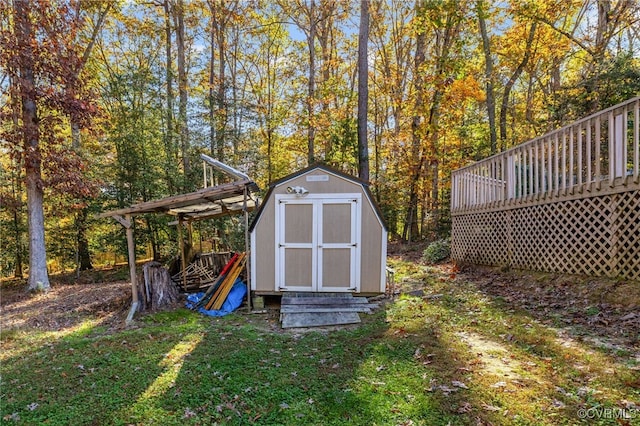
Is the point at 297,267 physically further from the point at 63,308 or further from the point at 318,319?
the point at 63,308

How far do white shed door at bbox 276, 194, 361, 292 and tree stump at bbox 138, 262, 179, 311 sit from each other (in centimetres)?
232

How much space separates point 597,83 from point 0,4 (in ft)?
51.4

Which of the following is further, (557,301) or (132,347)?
(557,301)

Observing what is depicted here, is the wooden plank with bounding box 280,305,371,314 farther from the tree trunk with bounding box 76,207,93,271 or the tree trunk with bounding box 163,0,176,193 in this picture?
the tree trunk with bounding box 76,207,93,271

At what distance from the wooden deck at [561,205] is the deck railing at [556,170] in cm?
1

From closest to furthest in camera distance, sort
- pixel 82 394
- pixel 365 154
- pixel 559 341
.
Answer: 1. pixel 82 394
2. pixel 559 341
3. pixel 365 154

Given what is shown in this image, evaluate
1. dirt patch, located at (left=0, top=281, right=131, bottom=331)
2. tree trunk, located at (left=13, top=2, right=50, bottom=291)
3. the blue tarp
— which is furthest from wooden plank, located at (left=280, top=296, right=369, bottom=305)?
tree trunk, located at (left=13, top=2, right=50, bottom=291)

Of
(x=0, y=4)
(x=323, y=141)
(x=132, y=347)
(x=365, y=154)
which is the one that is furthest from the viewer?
(x=323, y=141)

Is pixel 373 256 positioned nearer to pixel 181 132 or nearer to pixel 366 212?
pixel 366 212

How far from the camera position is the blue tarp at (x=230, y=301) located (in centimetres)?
648

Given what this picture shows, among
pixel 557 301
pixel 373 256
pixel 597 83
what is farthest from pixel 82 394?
pixel 597 83

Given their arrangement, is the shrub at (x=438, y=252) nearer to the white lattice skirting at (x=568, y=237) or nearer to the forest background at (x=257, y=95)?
the white lattice skirting at (x=568, y=237)

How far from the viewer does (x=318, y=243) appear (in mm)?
6699

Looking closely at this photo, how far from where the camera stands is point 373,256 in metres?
6.62
